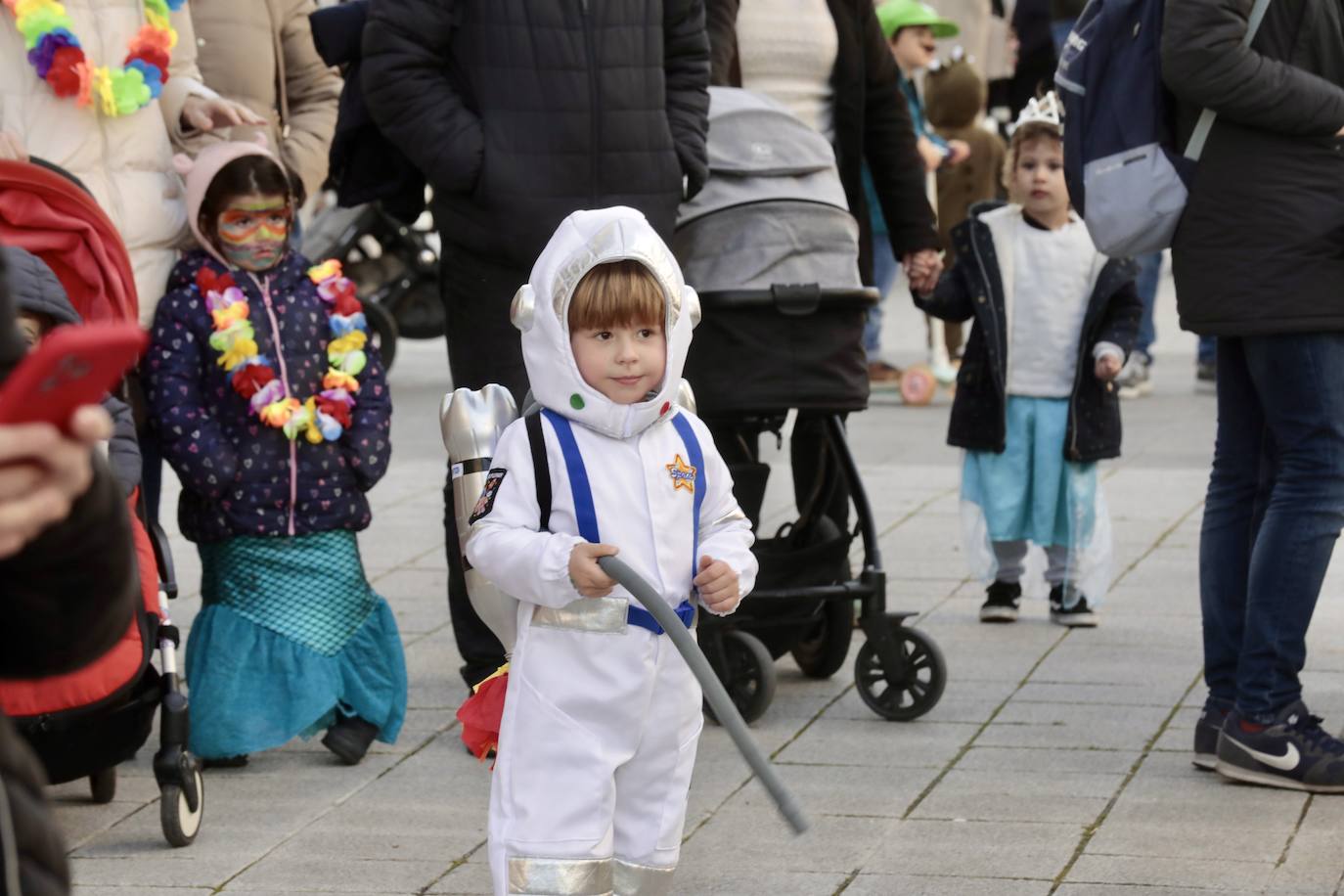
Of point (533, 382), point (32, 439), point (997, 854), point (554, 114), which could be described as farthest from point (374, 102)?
point (32, 439)

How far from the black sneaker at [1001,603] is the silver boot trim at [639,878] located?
316cm

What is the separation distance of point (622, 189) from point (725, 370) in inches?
20.8

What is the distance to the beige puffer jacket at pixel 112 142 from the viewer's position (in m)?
5.05

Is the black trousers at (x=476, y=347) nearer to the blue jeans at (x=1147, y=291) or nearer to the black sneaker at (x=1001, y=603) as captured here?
the black sneaker at (x=1001, y=603)

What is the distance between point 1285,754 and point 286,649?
2.30 m

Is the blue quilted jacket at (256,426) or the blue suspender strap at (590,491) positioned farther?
the blue quilted jacket at (256,426)

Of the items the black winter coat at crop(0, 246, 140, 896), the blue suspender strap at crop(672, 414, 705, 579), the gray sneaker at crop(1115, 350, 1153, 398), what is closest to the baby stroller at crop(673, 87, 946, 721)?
the blue suspender strap at crop(672, 414, 705, 579)

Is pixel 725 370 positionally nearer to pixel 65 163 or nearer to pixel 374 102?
pixel 374 102

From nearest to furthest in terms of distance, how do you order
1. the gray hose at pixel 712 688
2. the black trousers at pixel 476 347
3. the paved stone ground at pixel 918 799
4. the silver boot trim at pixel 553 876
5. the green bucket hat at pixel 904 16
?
the gray hose at pixel 712 688, the silver boot trim at pixel 553 876, the paved stone ground at pixel 918 799, the black trousers at pixel 476 347, the green bucket hat at pixel 904 16

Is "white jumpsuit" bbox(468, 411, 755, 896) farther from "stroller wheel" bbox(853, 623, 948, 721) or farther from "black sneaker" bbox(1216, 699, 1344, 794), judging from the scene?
"stroller wheel" bbox(853, 623, 948, 721)

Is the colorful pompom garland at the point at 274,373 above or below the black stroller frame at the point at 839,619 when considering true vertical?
above

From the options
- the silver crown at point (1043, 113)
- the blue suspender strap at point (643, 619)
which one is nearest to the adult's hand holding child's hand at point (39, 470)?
the blue suspender strap at point (643, 619)

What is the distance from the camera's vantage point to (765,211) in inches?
216

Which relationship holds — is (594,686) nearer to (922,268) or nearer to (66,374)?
(66,374)
